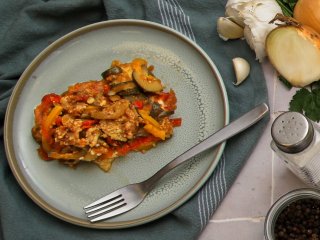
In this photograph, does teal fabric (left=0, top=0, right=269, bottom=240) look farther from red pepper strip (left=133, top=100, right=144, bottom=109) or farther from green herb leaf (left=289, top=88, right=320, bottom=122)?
red pepper strip (left=133, top=100, right=144, bottom=109)

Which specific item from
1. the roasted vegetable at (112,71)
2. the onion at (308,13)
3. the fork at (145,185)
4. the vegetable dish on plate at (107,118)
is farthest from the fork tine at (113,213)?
the onion at (308,13)

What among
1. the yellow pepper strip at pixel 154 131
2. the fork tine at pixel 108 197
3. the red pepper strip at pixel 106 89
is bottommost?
the fork tine at pixel 108 197

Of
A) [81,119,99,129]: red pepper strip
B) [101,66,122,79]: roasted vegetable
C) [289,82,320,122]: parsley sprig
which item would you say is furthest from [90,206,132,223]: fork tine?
[289,82,320,122]: parsley sprig

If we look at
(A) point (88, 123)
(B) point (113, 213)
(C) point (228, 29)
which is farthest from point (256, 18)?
(B) point (113, 213)


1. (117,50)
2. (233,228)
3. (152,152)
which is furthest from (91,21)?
(233,228)

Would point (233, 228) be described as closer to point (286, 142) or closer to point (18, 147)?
point (286, 142)

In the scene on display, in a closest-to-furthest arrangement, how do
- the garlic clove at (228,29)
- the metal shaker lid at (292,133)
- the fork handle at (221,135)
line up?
the metal shaker lid at (292,133) < the fork handle at (221,135) < the garlic clove at (228,29)

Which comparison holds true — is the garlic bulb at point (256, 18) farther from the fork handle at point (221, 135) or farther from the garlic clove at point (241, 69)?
the fork handle at point (221, 135)

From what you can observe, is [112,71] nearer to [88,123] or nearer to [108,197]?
[88,123]
